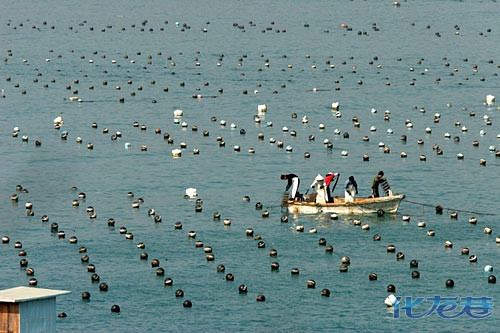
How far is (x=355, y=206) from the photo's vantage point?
9144 cm

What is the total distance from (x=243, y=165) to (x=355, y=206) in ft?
67.6

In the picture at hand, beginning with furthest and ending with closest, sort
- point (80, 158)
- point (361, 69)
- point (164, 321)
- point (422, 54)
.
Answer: point (422, 54)
point (361, 69)
point (80, 158)
point (164, 321)

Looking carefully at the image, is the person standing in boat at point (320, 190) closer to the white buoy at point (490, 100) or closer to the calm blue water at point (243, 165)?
the calm blue water at point (243, 165)

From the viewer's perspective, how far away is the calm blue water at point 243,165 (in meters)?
75.4

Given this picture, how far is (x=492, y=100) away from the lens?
454 ft

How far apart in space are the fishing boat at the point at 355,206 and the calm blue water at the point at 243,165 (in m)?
0.94

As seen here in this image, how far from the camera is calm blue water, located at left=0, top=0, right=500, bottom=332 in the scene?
75.4m

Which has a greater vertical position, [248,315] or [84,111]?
[84,111]

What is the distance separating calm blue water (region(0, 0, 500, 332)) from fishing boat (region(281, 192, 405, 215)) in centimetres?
94

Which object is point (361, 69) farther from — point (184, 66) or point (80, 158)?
point (80, 158)

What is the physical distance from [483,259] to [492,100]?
193 feet

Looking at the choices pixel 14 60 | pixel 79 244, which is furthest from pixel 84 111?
pixel 79 244

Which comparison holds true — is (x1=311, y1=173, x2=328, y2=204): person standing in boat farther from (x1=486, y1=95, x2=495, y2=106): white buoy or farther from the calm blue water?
(x1=486, y1=95, x2=495, y2=106): white buoy

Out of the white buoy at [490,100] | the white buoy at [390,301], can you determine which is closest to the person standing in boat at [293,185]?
the white buoy at [390,301]
